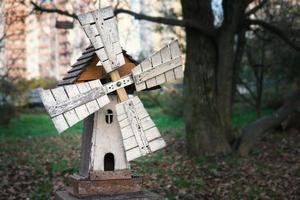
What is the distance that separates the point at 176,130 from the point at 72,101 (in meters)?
12.8

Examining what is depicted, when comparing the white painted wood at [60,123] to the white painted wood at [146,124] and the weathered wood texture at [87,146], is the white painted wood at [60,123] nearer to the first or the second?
the weathered wood texture at [87,146]

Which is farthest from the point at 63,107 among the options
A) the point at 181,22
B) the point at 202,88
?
the point at 202,88

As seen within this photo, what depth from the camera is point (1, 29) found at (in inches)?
593

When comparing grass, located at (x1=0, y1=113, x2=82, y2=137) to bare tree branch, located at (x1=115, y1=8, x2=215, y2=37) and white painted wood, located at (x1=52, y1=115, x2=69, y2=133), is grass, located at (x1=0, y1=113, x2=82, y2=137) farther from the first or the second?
white painted wood, located at (x1=52, y1=115, x2=69, y2=133)

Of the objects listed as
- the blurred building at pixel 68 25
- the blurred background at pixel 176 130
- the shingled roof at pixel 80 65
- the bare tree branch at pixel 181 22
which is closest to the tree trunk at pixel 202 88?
the bare tree branch at pixel 181 22

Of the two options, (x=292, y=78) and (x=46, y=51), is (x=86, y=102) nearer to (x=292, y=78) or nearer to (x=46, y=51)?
(x=292, y=78)

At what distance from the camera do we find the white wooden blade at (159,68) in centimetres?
568

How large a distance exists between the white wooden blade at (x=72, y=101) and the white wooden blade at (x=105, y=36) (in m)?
0.27

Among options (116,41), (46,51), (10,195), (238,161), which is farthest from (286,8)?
(46,51)

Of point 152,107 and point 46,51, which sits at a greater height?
point 46,51

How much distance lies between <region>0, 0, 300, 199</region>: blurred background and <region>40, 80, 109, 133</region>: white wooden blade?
387 centimetres

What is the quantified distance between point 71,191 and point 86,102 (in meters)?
1.23

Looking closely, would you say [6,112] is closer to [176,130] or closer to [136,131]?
[176,130]

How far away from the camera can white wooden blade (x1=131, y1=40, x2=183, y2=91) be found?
5.68 meters
